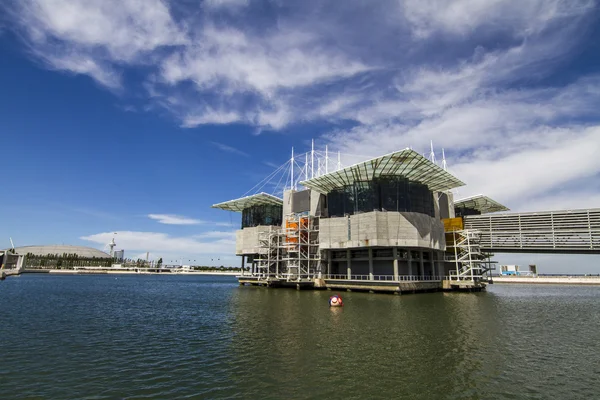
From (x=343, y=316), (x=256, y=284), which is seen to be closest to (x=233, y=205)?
(x=256, y=284)

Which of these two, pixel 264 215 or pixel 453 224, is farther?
pixel 264 215

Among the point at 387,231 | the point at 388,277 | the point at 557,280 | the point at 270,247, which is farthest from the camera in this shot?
the point at 557,280

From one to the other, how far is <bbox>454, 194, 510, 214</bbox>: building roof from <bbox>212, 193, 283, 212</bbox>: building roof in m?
66.3

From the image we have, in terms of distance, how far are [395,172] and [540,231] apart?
64235mm

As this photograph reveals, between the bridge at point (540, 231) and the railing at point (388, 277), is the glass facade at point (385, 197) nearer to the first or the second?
the railing at point (388, 277)

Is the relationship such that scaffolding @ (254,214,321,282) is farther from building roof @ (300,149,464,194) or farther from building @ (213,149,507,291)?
building roof @ (300,149,464,194)

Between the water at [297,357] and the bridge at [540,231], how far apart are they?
272 ft

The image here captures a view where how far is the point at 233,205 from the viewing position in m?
120

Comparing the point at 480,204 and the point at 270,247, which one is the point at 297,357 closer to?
the point at 270,247

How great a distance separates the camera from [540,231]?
10931 cm

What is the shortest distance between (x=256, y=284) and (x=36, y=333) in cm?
7864

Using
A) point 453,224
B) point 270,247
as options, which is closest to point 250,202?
point 270,247

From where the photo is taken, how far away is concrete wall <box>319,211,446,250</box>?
76.2m

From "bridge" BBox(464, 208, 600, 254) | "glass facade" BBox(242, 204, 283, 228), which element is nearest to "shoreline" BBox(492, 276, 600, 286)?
"bridge" BBox(464, 208, 600, 254)
